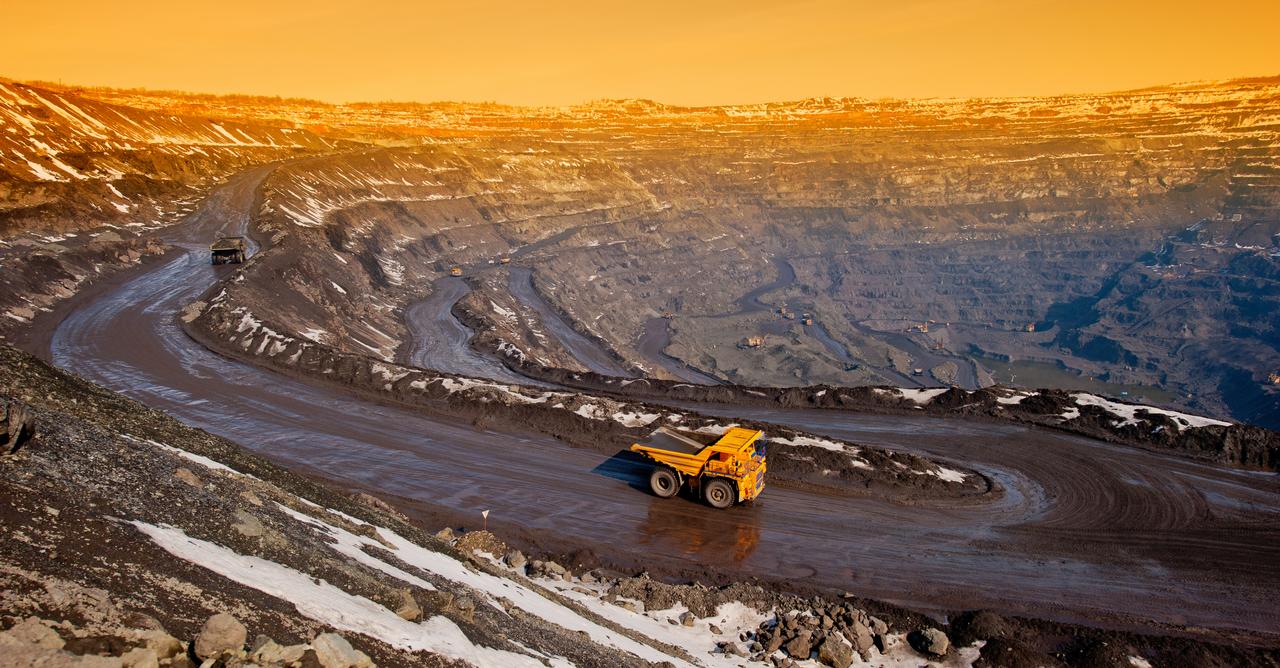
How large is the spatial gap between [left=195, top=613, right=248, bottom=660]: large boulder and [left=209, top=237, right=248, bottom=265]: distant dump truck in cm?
4522

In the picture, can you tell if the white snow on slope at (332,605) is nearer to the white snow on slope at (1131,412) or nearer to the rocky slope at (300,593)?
the rocky slope at (300,593)

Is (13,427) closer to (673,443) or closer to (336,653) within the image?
(336,653)

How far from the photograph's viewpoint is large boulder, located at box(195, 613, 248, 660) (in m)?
8.16

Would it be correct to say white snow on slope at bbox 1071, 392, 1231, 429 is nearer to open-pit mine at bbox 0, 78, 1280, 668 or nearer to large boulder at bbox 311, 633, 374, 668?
open-pit mine at bbox 0, 78, 1280, 668

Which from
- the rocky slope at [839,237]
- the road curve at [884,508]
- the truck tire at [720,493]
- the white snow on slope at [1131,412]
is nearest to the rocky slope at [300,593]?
the road curve at [884,508]

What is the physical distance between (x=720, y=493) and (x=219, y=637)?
14523 mm

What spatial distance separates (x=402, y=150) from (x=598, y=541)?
294 feet

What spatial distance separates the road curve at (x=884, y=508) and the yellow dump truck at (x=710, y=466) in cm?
56

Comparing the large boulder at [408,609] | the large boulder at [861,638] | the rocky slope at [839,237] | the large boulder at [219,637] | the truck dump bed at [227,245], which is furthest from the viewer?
the rocky slope at [839,237]

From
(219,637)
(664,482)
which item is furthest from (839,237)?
(219,637)

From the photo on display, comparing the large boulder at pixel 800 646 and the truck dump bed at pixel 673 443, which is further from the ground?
the truck dump bed at pixel 673 443

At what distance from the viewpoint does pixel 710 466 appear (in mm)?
21031

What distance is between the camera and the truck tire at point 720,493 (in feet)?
68.7

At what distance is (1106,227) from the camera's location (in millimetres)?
133500
